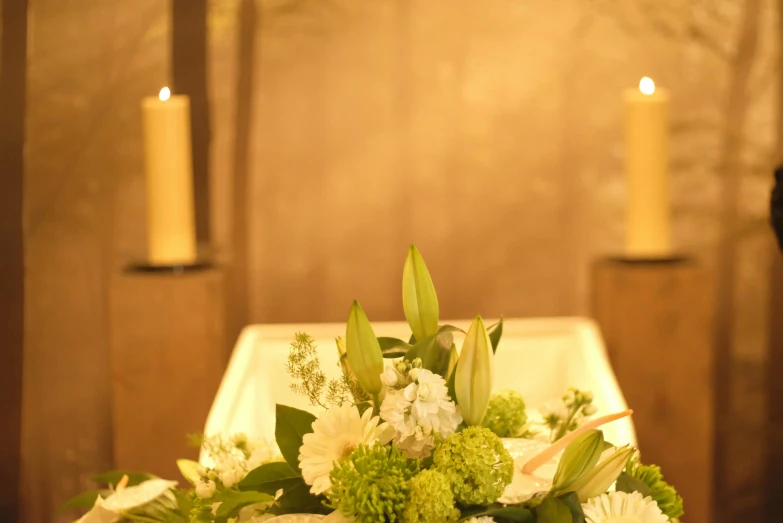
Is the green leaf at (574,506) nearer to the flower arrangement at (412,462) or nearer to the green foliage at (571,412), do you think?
the flower arrangement at (412,462)

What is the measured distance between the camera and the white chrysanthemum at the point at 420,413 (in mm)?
462

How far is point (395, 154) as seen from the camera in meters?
1.74

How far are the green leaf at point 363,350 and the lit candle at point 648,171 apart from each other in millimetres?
1004

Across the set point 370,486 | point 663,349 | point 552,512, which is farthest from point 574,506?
point 663,349

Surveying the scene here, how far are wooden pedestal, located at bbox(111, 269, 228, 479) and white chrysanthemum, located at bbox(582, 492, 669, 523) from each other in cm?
102

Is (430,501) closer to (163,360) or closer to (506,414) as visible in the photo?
(506,414)

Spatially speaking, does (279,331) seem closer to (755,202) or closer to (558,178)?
(558,178)

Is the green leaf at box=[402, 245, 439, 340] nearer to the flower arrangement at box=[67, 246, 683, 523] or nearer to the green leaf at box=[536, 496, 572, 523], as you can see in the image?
the flower arrangement at box=[67, 246, 683, 523]

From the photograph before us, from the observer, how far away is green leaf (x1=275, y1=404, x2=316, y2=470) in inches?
20.1

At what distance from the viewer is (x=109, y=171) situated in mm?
1727

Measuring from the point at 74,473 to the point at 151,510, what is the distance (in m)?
1.35

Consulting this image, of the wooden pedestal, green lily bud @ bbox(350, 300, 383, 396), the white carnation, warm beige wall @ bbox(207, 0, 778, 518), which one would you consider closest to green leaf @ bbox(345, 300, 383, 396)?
green lily bud @ bbox(350, 300, 383, 396)

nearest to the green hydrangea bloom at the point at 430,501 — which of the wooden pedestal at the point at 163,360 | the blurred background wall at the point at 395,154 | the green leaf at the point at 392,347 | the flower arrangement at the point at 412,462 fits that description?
the flower arrangement at the point at 412,462

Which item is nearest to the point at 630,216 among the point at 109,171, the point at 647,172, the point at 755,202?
the point at 647,172
